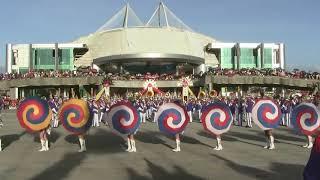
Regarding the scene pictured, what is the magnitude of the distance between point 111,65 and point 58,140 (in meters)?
74.4

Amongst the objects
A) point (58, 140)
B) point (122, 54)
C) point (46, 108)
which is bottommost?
point (58, 140)

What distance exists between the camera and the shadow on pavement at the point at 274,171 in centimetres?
1268

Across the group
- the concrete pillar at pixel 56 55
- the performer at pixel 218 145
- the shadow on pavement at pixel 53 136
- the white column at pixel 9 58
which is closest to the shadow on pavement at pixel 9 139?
the shadow on pavement at pixel 53 136

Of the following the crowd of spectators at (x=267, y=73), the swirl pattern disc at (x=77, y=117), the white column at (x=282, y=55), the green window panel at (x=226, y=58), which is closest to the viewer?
the swirl pattern disc at (x=77, y=117)

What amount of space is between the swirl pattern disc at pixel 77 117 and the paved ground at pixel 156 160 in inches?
32.7

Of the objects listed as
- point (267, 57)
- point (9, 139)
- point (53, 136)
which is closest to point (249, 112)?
point (53, 136)

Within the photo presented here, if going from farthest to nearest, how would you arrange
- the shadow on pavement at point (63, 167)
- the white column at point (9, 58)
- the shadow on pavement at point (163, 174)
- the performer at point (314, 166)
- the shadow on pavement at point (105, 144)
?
the white column at point (9, 58) → the shadow on pavement at point (105, 144) → the shadow on pavement at point (63, 167) → the shadow on pavement at point (163, 174) → the performer at point (314, 166)

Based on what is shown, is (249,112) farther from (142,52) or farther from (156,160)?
(142,52)

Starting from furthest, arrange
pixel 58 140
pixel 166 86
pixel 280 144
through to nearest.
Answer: pixel 166 86 < pixel 58 140 < pixel 280 144

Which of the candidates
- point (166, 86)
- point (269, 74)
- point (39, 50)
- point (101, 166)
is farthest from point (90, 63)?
point (101, 166)

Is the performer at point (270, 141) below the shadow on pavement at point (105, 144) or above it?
above

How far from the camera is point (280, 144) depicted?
66.6 ft

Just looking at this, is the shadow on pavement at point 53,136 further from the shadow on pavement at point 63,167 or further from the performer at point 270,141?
the performer at point 270,141

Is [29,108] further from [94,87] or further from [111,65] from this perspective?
[111,65]
